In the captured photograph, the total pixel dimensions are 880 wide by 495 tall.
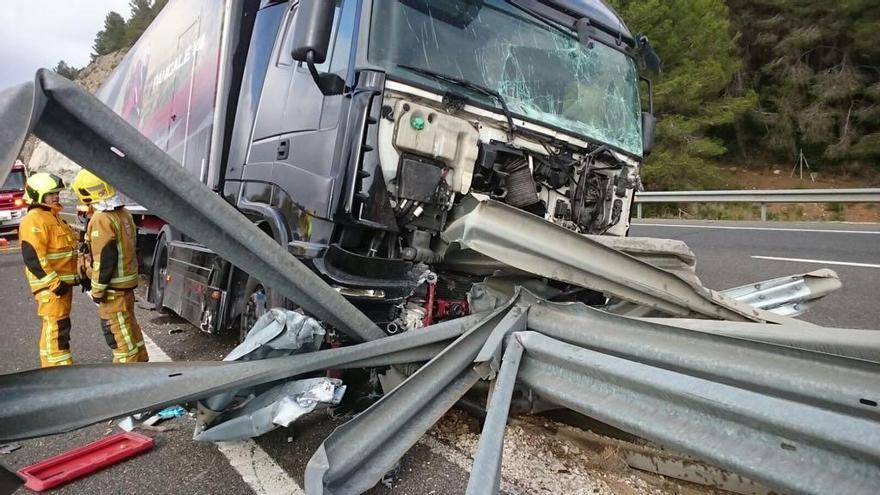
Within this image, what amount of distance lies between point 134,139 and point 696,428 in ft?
6.25

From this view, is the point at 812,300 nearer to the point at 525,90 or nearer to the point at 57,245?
the point at 525,90

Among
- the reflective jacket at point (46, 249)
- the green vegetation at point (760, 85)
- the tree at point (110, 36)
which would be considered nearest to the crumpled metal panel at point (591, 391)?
the reflective jacket at point (46, 249)

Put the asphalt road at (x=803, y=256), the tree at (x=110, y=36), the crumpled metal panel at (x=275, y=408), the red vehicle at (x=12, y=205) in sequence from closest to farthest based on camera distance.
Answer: the crumpled metal panel at (x=275, y=408) → the asphalt road at (x=803, y=256) → the red vehicle at (x=12, y=205) → the tree at (x=110, y=36)

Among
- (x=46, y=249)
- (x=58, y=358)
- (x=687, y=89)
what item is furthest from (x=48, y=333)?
(x=687, y=89)

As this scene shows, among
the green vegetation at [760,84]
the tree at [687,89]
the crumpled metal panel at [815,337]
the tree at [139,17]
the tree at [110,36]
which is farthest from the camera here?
the tree at [110,36]

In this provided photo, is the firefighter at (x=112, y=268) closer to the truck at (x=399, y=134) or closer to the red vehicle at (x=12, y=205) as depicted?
the truck at (x=399, y=134)

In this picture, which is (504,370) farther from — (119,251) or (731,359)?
(119,251)

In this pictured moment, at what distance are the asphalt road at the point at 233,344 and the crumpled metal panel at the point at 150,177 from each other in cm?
70

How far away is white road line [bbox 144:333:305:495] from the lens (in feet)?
7.41

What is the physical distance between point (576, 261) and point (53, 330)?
3.65 m

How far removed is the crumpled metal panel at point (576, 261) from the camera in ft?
7.34

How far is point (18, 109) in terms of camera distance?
1407 mm

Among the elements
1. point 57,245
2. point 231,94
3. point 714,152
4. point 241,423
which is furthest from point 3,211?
point 714,152

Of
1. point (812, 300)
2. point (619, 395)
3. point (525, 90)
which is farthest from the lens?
point (812, 300)
